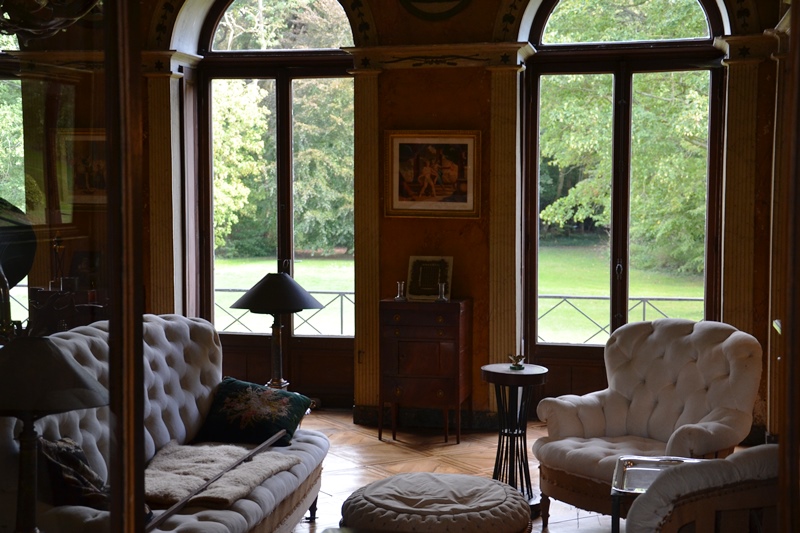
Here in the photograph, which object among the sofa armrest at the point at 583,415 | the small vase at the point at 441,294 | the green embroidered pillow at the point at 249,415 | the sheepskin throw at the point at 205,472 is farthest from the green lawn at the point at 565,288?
the sheepskin throw at the point at 205,472

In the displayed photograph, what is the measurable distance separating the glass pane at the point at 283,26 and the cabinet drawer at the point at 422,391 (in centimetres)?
283

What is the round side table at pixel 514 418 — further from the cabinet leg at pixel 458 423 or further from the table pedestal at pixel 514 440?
the cabinet leg at pixel 458 423

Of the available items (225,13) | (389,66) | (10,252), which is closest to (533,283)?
(389,66)

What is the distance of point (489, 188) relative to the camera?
704 centimetres

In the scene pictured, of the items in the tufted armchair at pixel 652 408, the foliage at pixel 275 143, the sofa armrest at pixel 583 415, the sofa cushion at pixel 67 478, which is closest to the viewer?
the sofa cushion at pixel 67 478

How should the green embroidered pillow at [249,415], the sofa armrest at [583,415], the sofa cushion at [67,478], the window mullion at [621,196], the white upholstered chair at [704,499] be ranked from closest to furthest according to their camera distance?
1. the sofa cushion at [67,478]
2. the white upholstered chair at [704,499]
3. the green embroidered pillow at [249,415]
4. the sofa armrest at [583,415]
5. the window mullion at [621,196]

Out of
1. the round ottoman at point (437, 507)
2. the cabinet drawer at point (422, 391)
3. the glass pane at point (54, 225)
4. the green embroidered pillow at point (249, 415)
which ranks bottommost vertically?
the cabinet drawer at point (422, 391)

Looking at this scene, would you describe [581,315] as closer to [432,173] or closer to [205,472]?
[432,173]

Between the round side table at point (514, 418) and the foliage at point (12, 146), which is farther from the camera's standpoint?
the round side table at point (514, 418)

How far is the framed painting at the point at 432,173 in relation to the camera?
704cm

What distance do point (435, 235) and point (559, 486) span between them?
112 inches

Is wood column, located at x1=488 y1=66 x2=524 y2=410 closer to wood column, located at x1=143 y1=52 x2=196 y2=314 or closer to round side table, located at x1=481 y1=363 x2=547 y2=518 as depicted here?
round side table, located at x1=481 y1=363 x2=547 y2=518

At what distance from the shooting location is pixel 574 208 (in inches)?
288

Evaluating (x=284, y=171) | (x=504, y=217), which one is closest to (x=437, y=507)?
(x=504, y=217)
